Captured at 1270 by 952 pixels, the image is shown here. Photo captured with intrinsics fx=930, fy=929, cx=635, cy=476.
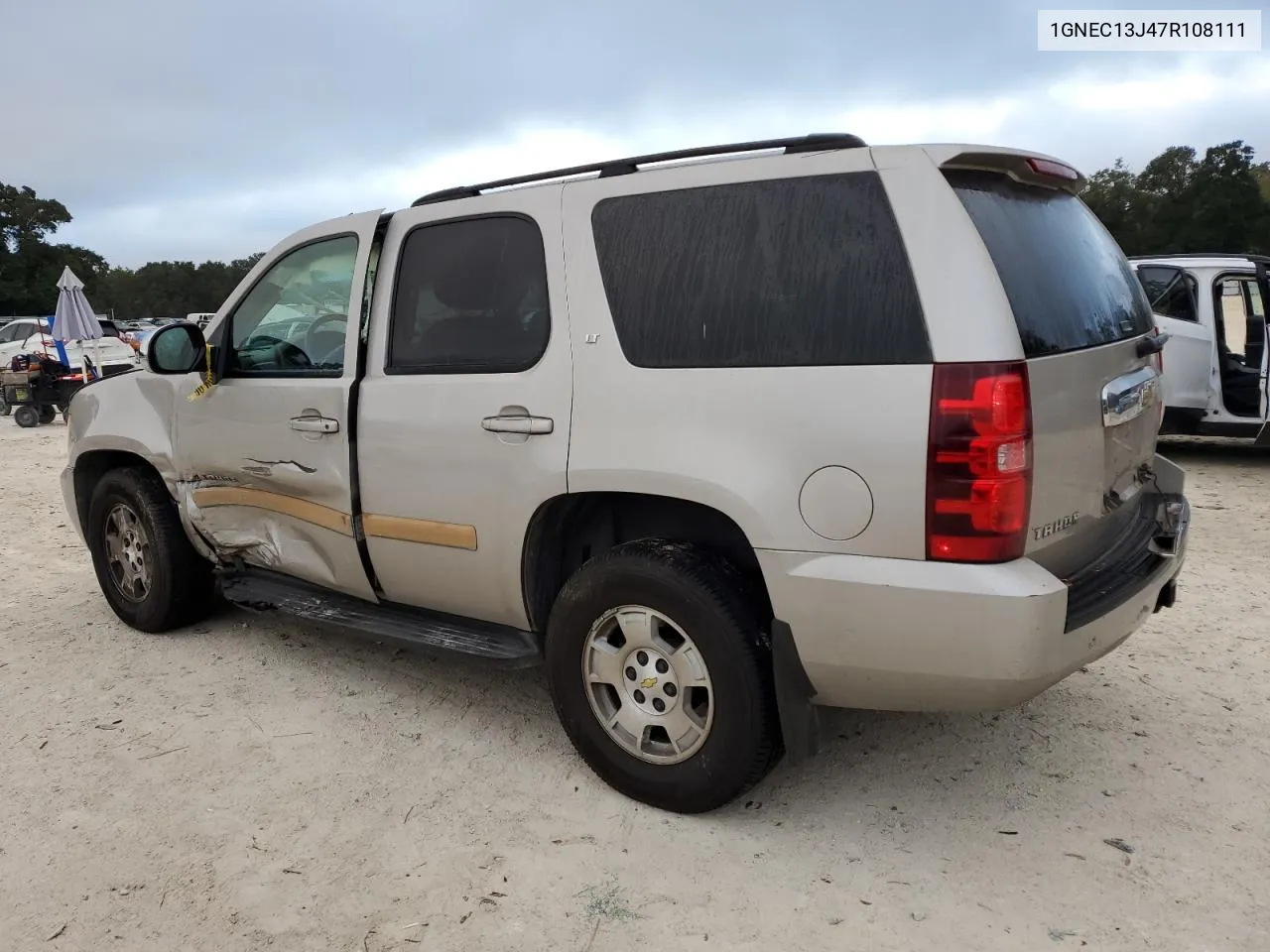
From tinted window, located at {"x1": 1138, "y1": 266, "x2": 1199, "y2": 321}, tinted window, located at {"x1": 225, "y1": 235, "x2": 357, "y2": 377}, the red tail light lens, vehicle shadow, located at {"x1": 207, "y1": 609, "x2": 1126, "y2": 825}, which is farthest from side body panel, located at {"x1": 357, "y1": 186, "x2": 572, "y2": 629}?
tinted window, located at {"x1": 1138, "y1": 266, "x2": 1199, "y2": 321}

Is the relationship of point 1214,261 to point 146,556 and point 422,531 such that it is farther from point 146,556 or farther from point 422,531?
point 146,556

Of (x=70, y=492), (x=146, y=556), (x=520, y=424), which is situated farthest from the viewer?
(x=70, y=492)

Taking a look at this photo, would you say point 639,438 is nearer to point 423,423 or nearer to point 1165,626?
point 423,423

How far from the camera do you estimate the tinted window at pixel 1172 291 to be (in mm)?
8719

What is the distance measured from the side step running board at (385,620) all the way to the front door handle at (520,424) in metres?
0.75

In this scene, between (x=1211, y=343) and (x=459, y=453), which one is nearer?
(x=459, y=453)

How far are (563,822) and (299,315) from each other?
237cm

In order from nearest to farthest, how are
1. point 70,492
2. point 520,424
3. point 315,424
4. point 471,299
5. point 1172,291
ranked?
point 520,424
point 471,299
point 315,424
point 70,492
point 1172,291

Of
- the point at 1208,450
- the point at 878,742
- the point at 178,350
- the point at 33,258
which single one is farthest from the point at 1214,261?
the point at 33,258

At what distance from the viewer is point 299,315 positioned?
3947mm

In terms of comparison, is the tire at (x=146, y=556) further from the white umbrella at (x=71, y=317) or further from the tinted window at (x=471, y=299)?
the white umbrella at (x=71, y=317)

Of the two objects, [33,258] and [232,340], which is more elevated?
[33,258]

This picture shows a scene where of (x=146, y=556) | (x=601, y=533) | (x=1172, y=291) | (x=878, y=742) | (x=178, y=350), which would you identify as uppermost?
(x=178, y=350)

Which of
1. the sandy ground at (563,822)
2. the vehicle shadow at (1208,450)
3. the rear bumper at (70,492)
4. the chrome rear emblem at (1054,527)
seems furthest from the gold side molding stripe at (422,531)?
the vehicle shadow at (1208,450)
